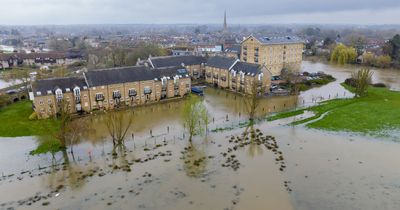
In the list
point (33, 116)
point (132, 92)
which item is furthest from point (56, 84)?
point (132, 92)

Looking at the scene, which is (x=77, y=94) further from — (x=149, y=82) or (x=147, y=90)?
(x=149, y=82)

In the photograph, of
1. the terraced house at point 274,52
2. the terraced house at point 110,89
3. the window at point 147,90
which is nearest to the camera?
the terraced house at point 110,89

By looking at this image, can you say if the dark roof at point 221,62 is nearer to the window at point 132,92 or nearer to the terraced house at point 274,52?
the terraced house at point 274,52

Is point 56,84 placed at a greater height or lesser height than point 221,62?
lesser

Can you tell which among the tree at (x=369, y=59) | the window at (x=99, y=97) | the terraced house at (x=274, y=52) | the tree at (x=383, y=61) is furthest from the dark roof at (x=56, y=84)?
the tree at (x=369, y=59)

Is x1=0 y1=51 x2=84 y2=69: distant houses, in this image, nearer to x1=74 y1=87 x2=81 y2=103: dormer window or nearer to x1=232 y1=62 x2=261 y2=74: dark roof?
x1=74 y1=87 x2=81 y2=103: dormer window

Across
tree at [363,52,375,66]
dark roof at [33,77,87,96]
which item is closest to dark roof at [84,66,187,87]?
dark roof at [33,77,87,96]
